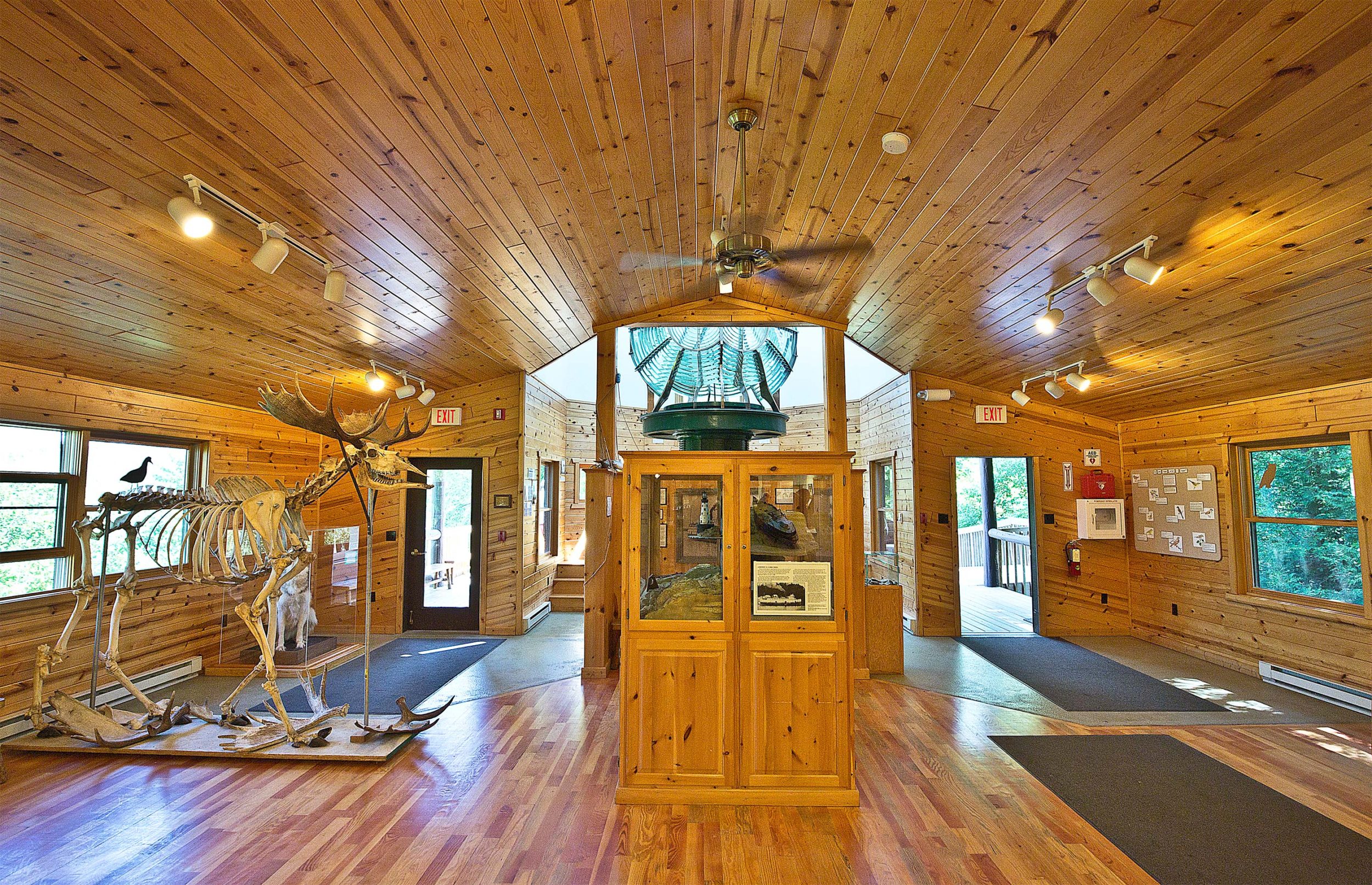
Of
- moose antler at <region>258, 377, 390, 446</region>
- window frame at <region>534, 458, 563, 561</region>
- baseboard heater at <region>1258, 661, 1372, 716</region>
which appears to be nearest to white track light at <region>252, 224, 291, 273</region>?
moose antler at <region>258, 377, 390, 446</region>

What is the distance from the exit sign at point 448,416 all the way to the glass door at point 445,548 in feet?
1.33

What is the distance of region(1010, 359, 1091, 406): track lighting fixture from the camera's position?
542cm

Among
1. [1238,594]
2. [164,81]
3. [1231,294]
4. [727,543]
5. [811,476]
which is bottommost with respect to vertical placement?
[1238,594]

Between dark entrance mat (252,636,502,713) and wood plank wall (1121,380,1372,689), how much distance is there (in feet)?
22.2

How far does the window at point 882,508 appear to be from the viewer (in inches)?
321

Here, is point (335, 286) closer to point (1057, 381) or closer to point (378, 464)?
point (378, 464)

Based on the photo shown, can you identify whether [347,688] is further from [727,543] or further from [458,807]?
[727,543]

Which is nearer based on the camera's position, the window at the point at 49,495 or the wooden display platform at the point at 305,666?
the window at the point at 49,495

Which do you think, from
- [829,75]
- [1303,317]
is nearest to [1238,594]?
[1303,317]

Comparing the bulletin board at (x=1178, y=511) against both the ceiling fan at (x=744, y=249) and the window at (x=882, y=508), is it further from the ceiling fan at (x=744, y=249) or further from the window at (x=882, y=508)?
the ceiling fan at (x=744, y=249)

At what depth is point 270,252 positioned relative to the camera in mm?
2900

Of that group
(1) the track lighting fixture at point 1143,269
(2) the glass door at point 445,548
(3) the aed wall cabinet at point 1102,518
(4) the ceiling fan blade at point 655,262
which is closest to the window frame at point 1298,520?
(3) the aed wall cabinet at point 1102,518

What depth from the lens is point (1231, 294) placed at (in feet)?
11.9

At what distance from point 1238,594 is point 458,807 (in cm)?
640
